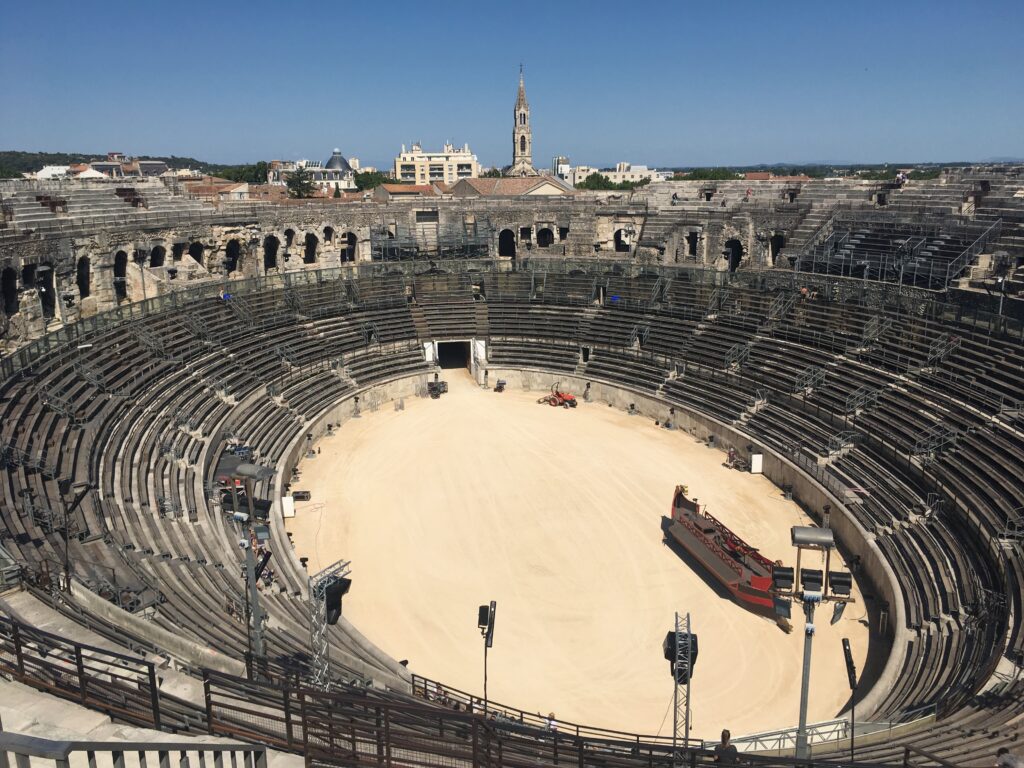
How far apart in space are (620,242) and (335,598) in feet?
136

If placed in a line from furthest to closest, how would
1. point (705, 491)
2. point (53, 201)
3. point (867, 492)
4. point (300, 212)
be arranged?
point (300, 212) < point (53, 201) < point (705, 491) < point (867, 492)

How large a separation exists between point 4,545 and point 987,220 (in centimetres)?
4436

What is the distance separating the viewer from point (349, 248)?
56438mm

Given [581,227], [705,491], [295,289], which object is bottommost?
[705,491]

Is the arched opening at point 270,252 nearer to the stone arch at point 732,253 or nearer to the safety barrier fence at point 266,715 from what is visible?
the stone arch at point 732,253

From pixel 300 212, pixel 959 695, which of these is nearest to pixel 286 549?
pixel 959 695

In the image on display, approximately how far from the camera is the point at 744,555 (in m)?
25.6

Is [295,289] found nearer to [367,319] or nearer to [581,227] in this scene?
[367,319]

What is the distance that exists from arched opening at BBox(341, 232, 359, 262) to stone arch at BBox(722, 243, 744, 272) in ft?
85.0

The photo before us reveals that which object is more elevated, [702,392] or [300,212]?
[300,212]

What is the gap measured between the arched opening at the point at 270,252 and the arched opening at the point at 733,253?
98.7 feet

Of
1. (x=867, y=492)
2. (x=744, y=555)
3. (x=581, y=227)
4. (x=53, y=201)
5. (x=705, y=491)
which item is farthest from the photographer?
(x=581, y=227)

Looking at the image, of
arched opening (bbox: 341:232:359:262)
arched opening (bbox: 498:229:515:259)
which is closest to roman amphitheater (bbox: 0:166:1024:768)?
arched opening (bbox: 341:232:359:262)

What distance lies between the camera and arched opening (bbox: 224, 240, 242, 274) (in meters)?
49.5
